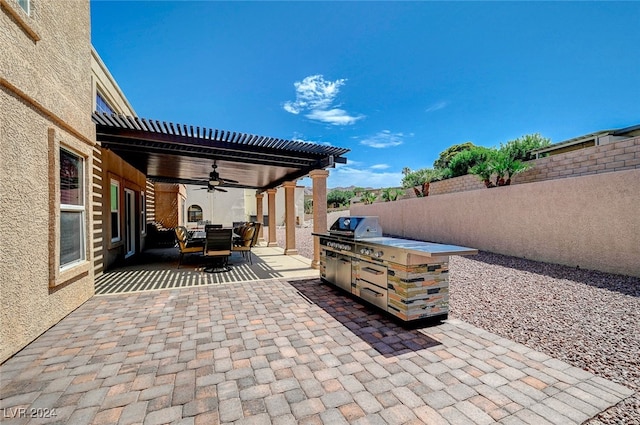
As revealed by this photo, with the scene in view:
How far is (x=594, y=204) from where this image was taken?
19.9 ft

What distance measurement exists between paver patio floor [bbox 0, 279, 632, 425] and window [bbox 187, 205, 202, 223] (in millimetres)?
22187

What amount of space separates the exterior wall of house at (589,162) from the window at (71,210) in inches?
477

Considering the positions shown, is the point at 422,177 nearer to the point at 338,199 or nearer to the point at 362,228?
the point at 362,228

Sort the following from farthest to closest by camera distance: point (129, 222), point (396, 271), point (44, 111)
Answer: point (129, 222) < point (396, 271) < point (44, 111)

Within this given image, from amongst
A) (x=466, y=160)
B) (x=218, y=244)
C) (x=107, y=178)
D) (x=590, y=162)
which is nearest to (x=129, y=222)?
(x=107, y=178)

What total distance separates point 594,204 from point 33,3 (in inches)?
408

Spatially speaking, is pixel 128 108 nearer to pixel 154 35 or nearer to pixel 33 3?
pixel 154 35

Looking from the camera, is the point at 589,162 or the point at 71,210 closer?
the point at 71,210

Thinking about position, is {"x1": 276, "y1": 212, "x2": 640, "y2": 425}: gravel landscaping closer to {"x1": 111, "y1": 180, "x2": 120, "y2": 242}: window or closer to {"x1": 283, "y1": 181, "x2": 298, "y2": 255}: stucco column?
{"x1": 283, "y1": 181, "x2": 298, "y2": 255}: stucco column

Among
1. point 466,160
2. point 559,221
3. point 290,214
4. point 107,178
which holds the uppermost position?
point 466,160

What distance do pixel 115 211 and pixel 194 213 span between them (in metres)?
18.0

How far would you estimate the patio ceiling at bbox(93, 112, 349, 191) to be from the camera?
197 inches

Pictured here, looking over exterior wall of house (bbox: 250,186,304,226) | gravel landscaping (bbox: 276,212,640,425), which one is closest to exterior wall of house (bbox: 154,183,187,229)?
gravel landscaping (bbox: 276,212,640,425)

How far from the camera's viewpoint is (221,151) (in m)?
6.52
